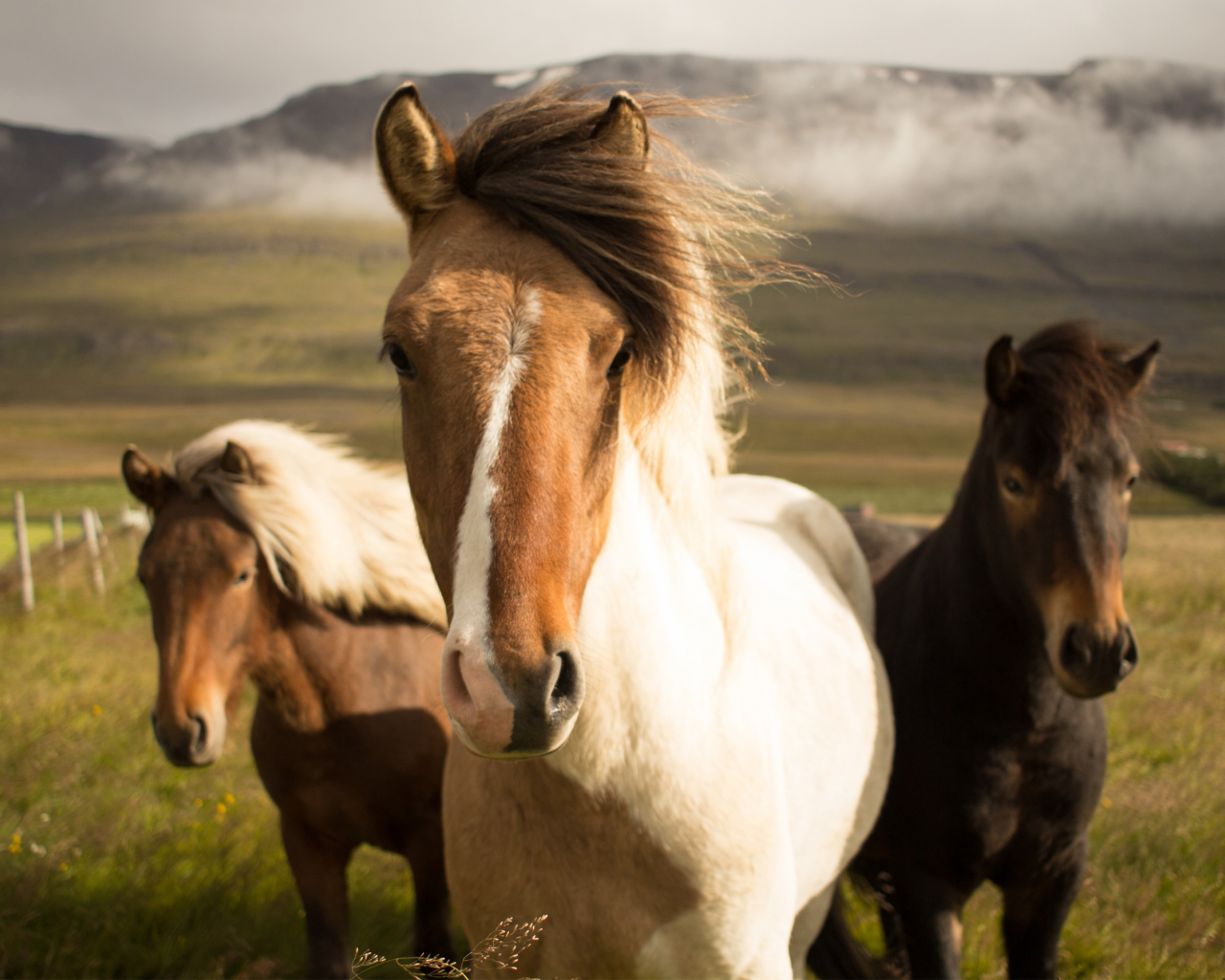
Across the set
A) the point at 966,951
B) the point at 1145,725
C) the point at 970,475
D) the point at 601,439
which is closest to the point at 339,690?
the point at 601,439

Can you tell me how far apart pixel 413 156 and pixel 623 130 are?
0.45m

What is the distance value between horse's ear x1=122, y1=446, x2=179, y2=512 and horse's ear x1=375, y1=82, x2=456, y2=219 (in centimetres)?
222

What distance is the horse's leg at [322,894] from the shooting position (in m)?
3.23

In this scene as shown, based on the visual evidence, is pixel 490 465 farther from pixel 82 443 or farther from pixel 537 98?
pixel 82 443

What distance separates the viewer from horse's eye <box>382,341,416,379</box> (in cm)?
152

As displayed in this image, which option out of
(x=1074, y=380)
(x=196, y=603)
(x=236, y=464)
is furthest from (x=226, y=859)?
(x=1074, y=380)

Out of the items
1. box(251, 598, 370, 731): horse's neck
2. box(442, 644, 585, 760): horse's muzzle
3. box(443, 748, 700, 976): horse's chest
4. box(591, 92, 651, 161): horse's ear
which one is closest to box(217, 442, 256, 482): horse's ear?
box(251, 598, 370, 731): horse's neck

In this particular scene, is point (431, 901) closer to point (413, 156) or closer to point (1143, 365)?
point (413, 156)

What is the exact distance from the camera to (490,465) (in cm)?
Answer: 130

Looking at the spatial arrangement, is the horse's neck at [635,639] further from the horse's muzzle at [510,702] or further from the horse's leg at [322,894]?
the horse's leg at [322,894]

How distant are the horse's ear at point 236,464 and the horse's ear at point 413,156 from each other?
6.72 ft

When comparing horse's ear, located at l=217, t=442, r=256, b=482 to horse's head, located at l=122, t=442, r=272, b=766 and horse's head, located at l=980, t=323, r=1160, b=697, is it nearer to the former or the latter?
horse's head, located at l=122, t=442, r=272, b=766

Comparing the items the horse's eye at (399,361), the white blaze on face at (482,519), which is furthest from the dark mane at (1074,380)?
the horse's eye at (399,361)

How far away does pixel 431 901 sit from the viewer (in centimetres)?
326
